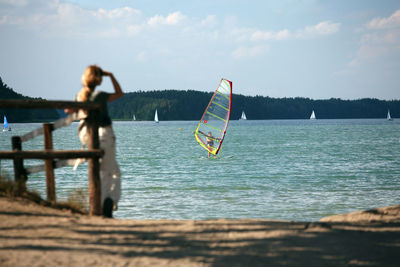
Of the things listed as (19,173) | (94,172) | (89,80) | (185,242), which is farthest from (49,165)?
(185,242)

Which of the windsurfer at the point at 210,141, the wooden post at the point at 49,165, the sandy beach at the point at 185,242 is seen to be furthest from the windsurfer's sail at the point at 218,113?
the sandy beach at the point at 185,242

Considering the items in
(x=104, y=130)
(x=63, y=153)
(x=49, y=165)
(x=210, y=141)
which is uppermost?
(x=104, y=130)

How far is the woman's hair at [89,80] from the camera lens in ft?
18.5

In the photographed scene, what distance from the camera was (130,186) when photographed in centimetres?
1977

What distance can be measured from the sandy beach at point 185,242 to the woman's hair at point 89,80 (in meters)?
1.73

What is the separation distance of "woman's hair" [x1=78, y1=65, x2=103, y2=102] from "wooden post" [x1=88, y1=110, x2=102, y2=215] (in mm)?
317

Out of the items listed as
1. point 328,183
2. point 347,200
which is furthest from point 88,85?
point 328,183

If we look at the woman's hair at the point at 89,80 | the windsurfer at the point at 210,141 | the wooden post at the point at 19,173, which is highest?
the woman's hair at the point at 89,80

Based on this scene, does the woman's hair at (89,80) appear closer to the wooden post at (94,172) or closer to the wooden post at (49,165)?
the wooden post at (94,172)

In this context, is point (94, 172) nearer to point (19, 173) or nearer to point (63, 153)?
point (63, 153)

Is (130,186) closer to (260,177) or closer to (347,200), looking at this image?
(260,177)

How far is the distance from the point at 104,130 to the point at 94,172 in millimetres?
622

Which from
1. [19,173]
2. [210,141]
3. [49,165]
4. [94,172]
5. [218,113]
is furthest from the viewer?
[210,141]

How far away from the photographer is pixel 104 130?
5.86 m
